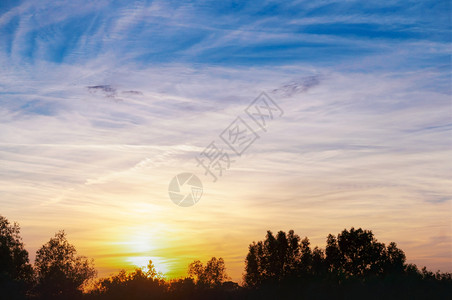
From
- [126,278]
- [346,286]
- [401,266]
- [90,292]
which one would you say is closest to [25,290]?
[90,292]

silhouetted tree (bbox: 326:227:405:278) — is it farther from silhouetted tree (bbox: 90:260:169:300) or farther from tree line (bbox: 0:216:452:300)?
silhouetted tree (bbox: 90:260:169:300)

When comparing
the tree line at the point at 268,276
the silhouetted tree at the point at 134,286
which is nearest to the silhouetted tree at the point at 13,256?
the tree line at the point at 268,276

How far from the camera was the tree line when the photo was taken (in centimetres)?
6250

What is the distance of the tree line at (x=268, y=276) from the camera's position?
6250cm

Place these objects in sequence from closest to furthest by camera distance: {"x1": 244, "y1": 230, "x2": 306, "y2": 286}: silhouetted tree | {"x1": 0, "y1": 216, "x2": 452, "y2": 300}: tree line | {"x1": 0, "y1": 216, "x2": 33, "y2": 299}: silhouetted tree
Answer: {"x1": 0, "y1": 216, "x2": 452, "y2": 300}: tree line < {"x1": 0, "y1": 216, "x2": 33, "y2": 299}: silhouetted tree < {"x1": 244, "y1": 230, "x2": 306, "y2": 286}: silhouetted tree

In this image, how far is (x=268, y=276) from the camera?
116 m

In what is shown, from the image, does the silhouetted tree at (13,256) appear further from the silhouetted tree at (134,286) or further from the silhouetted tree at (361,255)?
the silhouetted tree at (361,255)

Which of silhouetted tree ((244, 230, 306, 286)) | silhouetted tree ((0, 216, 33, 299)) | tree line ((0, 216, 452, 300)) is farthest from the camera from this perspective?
silhouetted tree ((244, 230, 306, 286))

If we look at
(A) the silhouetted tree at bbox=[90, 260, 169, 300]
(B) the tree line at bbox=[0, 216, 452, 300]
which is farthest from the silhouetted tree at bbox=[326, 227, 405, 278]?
(A) the silhouetted tree at bbox=[90, 260, 169, 300]

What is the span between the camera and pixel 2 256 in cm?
9512

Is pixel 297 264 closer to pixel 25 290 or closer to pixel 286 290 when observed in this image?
pixel 286 290

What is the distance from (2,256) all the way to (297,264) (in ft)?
217

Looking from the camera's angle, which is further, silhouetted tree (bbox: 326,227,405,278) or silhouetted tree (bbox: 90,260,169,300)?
silhouetted tree (bbox: 326,227,405,278)

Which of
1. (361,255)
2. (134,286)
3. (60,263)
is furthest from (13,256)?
(361,255)
